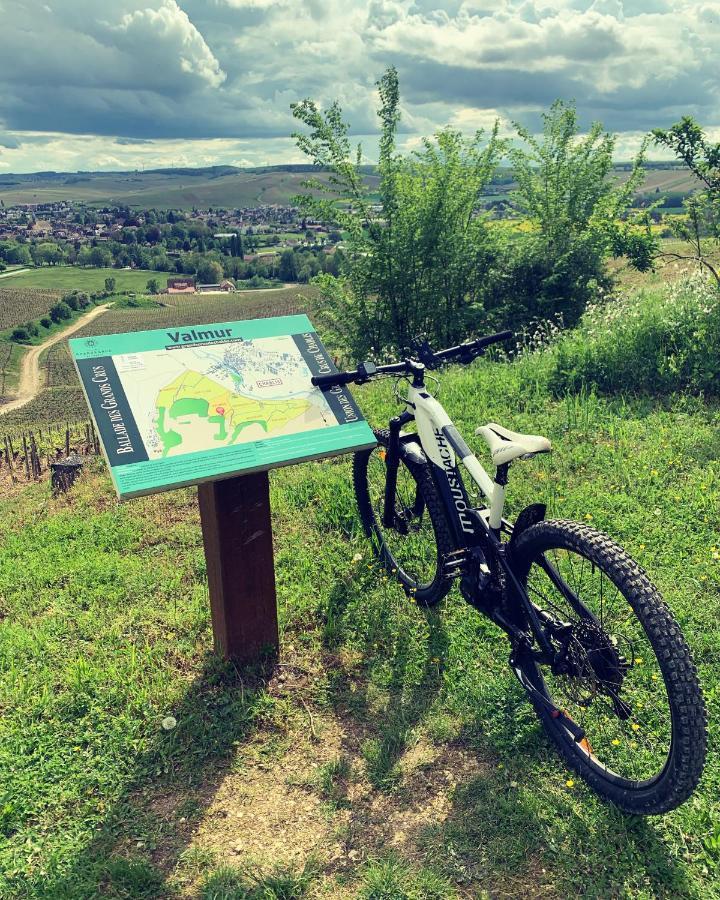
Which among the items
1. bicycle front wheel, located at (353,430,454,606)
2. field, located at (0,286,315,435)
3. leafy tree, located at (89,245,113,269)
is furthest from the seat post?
leafy tree, located at (89,245,113,269)

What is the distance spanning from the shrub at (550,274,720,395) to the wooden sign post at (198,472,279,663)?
4221 millimetres

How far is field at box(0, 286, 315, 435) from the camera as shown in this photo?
41.5m

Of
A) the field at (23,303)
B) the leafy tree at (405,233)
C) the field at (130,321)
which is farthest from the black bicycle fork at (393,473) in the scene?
the field at (23,303)

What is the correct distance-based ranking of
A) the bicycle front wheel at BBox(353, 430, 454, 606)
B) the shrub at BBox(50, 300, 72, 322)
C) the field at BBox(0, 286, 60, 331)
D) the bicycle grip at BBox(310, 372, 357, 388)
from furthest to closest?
the shrub at BBox(50, 300, 72, 322)
the field at BBox(0, 286, 60, 331)
the bicycle front wheel at BBox(353, 430, 454, 606)
the bicycle grip at BBox(310, 372, 357, 388)

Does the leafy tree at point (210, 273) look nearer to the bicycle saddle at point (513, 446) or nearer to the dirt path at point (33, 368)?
the dirt path at point (33, 368)

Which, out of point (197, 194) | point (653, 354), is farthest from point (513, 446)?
point (197, 194)

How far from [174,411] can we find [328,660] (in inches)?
64.3

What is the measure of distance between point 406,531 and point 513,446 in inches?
64.5

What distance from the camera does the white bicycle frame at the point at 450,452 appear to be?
9.84 feet

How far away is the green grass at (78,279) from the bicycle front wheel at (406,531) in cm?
8747

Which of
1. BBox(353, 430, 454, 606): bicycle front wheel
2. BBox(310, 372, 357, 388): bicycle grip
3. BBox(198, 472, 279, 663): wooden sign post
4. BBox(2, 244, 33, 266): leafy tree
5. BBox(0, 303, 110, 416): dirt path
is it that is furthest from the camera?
BBox(2, 244, 33, 266): leafy tree

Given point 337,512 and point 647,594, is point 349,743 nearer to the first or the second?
point 647,594

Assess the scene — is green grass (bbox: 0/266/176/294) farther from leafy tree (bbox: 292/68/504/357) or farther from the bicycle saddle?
the bicycle saddle

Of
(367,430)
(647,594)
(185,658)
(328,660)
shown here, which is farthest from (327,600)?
(647,594)
